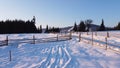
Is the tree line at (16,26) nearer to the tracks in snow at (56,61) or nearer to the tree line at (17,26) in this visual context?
the tree line at (17,26)

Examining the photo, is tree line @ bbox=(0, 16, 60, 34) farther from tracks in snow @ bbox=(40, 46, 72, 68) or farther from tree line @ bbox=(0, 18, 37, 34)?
tracks in snow @ bbox=(40, 46, 72, 68)

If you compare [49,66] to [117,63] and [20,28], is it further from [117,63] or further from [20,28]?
[20,28]

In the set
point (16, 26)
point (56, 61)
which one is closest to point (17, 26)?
point (16, 26)

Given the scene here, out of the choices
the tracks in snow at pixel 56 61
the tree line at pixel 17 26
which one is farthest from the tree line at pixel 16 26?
the tracks in snow at pixel 56 61

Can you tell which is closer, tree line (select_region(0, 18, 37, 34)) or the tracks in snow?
the tracks in snow

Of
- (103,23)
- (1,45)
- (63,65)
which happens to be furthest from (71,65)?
(103,23)

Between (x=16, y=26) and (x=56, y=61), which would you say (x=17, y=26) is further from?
(x=56, y=61)

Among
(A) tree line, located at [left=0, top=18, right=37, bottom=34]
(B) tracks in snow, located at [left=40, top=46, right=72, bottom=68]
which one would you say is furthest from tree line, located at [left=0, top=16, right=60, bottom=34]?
(B) tracks in snow, located at [left=40, top=46, right=72, bottom=68]

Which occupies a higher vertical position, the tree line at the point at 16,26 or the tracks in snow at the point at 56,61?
the tree line at the point at 16,26

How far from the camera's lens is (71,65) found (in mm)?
16672

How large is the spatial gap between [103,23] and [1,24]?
4780 cm

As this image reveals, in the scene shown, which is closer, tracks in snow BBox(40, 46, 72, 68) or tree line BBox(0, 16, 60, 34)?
tracks in snow BBox(40, 46, 72, 68)

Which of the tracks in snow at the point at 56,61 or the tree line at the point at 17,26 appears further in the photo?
the tree line at the point at 17,26

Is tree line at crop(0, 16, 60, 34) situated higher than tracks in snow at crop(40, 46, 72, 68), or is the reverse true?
tree line at crop(0, 16, 60, 34)
